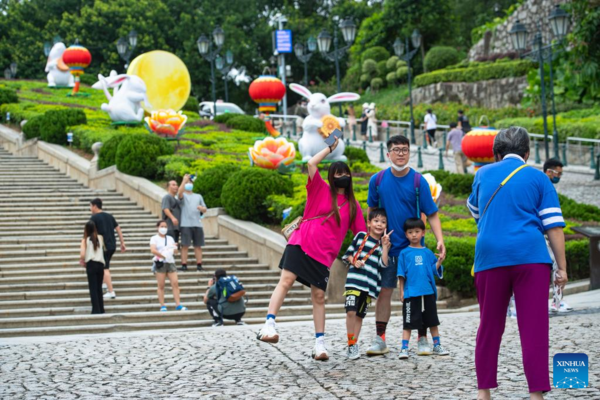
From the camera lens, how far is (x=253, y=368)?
7680 millimetres

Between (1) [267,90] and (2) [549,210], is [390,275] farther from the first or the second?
(1) [267,90]

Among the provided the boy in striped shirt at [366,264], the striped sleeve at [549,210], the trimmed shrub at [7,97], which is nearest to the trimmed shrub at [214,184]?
the boy in striped shirt at [366,264]

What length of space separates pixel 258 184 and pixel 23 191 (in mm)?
6501

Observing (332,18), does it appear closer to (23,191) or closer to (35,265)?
(23,191)

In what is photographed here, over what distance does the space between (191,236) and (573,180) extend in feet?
40.8

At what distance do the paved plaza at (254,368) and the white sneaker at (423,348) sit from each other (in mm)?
131

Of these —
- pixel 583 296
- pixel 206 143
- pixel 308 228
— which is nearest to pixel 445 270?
pixel 583 296

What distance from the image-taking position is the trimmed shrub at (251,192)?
1823 centimetres

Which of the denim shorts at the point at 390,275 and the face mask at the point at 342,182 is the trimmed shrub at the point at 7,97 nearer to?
the face mask at the point at 342,182

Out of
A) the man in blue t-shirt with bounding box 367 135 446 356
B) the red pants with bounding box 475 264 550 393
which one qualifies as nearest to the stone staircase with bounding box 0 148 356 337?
the man in blue t-shirt with bounding box 367 135 446 356

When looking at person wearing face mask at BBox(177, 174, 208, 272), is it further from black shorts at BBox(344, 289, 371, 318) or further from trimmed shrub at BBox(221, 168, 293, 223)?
black shorts at BBox(344, 289, 371, 318)

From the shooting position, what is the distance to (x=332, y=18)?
6088 cm

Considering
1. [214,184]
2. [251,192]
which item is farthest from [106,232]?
[214,184]

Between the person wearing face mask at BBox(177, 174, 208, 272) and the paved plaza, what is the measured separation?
5876 millimetres
